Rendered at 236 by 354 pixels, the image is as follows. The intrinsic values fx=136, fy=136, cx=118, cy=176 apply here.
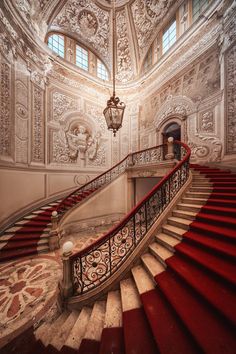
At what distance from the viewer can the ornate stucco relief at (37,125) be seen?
20.0 feet

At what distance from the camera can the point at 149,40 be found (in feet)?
27.9

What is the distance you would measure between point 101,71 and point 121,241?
432 inches

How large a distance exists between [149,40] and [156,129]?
19.0 ft

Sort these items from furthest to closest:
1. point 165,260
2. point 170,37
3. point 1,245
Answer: point 170,37, point 1,245, point 165,260

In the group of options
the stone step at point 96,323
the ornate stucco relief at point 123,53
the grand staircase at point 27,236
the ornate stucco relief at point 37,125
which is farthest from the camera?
the ornate stucco relief at point 123,53

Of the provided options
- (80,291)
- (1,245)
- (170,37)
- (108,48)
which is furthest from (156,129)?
(1,245)

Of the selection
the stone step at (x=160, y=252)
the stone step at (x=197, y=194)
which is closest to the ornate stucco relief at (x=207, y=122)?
the stone step at (x=197, y=194)

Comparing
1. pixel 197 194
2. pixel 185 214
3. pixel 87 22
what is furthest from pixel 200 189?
pixel 87 22

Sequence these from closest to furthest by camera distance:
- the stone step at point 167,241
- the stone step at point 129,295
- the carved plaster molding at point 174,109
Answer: the stone step at point 129,295 < the stone step at point 167,241 < the carved plaster molding at point 174,109

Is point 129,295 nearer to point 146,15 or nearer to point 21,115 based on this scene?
point 21,115

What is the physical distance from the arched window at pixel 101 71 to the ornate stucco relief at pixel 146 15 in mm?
2679

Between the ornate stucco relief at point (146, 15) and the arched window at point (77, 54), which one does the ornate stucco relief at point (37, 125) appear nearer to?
the arched window at point (77, 54)

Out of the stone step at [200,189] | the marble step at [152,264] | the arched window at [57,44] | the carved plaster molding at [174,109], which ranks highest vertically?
the arched window at [57,44]

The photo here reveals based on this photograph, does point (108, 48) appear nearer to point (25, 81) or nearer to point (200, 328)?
point (25, 81)
